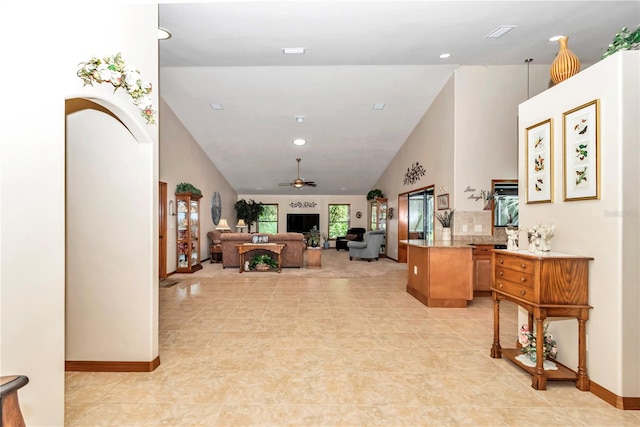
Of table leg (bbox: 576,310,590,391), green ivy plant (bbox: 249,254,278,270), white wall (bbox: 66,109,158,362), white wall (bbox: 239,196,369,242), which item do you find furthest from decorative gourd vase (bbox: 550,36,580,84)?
white wall (bbox: 239,196,369,242)

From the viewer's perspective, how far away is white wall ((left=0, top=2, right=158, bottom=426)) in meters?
1.48

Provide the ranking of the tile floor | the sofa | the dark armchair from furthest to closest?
the dark armchair < the sofa < the tile floor

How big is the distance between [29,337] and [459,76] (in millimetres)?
6467

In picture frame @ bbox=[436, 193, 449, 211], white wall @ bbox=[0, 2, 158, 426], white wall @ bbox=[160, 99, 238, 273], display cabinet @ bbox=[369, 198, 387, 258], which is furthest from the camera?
display cabinet @ bbox=[369, 198, 387, 258]

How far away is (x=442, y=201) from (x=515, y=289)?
370 cm

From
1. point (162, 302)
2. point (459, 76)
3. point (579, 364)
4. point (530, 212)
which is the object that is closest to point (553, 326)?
point (579, 364)

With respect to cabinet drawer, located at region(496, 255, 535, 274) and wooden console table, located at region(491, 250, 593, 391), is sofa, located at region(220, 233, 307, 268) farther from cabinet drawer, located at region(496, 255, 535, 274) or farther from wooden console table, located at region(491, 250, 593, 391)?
wooden console table, located at region(491, 250, 593, 391)

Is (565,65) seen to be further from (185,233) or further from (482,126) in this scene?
(185,233)

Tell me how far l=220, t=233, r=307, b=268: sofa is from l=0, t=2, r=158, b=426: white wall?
6.20 metres

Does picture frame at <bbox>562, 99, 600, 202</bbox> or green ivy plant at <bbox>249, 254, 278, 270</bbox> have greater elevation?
picture frame at <bbox>562, 99, 600, 202</bbox>

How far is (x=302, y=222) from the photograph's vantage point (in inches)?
543

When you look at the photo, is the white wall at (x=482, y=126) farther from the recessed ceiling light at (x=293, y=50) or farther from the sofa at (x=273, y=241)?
the sofa at (x=273, y=241)

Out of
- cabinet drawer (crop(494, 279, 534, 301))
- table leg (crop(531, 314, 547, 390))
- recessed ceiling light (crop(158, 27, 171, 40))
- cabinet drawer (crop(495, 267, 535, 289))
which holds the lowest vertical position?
table leg (crop(531, 314, 547, 390))

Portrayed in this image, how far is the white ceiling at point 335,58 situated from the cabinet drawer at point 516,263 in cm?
283
